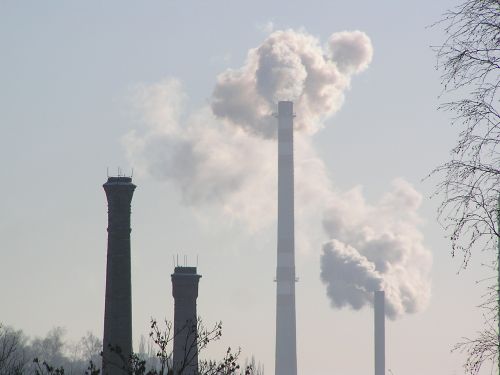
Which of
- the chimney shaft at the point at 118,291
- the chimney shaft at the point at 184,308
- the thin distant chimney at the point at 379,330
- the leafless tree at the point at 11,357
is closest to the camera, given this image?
the leafless tree at the point at 11,357

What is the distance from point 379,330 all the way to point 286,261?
60.4 feet

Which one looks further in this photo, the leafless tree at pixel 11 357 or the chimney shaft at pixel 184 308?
the chimney shaft at pixel 184 308

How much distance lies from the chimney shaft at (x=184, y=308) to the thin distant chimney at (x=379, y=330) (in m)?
42.1

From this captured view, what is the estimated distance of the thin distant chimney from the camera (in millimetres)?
113312

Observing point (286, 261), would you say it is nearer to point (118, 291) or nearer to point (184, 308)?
point (184, 308)

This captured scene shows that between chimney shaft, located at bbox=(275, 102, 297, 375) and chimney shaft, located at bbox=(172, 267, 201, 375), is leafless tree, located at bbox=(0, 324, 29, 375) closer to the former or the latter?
chimney shaft, located at bbox=(172, 267, 201, 375)

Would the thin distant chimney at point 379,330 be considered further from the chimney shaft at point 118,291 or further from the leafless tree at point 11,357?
the chimney shaft at point 118,291

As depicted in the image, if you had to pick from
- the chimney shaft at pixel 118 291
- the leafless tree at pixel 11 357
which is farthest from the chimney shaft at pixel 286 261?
the chimney shaft at pixel 118 291

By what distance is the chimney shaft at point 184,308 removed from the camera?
6931 cm

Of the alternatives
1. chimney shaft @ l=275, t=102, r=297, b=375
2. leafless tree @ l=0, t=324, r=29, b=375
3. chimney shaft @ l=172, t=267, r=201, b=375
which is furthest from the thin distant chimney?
chimney shaft @ l=172, t=267, r=201, b=375

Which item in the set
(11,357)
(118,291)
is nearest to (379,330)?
(11,357)

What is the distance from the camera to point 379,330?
115 meters

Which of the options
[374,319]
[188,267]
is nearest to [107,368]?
[188,267]

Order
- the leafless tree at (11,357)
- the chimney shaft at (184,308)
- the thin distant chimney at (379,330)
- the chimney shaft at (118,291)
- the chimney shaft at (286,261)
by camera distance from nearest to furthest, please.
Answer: the leafless tree at (11,357) < the chimney shaft at (118,291) < the chimney shaft at (184,308) < the chimney shaft at (286,261) < the thin distant chimney at (379,330)
